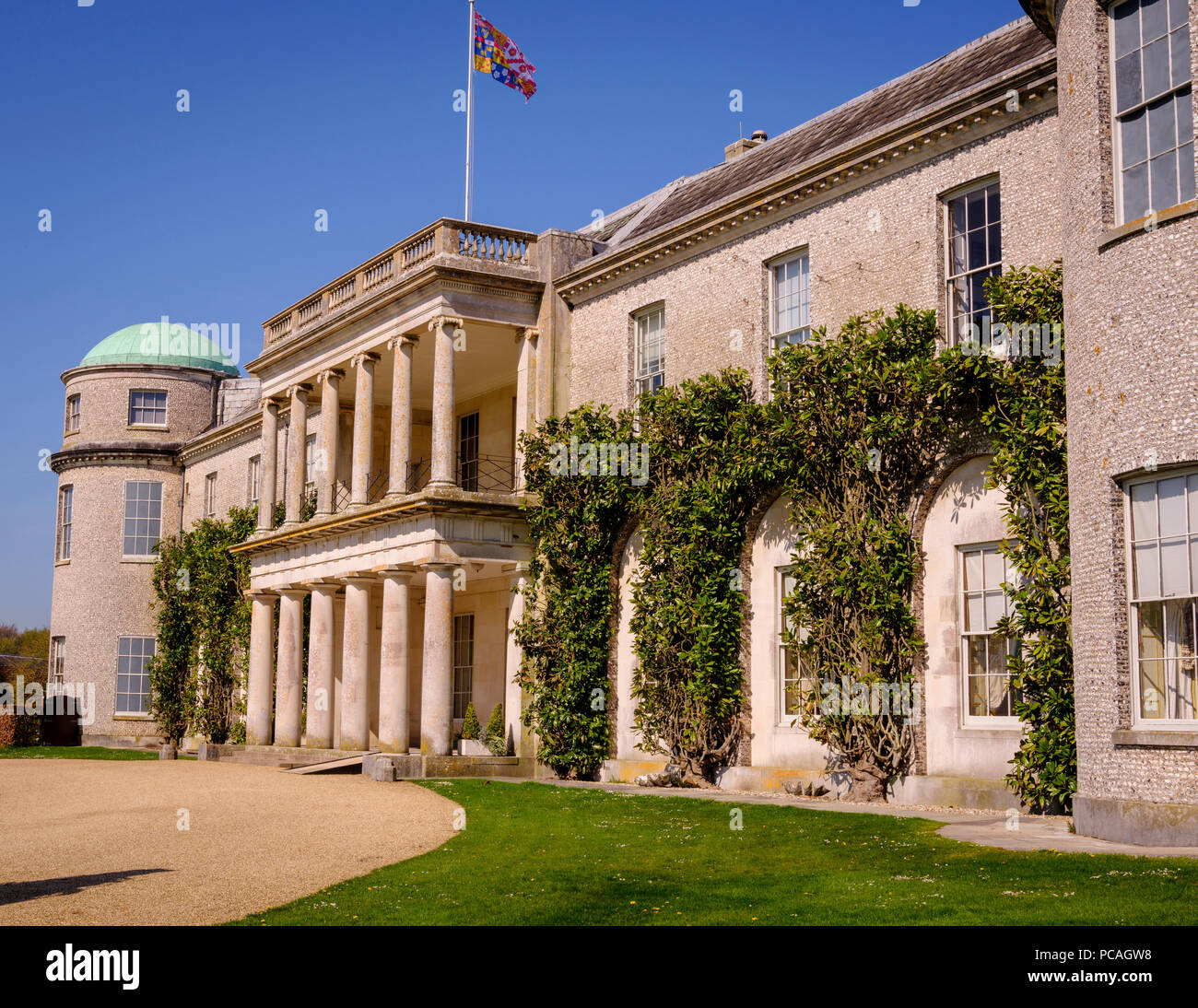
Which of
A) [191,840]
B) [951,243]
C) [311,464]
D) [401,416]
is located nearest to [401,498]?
[401,416]

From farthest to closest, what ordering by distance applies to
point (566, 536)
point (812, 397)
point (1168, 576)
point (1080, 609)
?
point (566, 536), point (812, 397), point (1080, 609), point (1168, 576)

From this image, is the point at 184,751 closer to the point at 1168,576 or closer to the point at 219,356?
the point at 219,356

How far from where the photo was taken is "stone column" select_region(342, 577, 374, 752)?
28562 mm

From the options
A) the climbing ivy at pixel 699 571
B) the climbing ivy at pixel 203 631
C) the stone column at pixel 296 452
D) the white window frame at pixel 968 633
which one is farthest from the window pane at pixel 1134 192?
the climbing ivy at pixel 203 631

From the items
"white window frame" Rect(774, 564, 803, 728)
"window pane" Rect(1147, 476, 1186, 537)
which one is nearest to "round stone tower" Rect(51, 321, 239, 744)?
"white window frame" Rect(774, 564, 803, 728)

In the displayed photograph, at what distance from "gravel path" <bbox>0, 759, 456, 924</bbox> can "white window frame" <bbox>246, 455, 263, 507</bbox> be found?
1669 cm

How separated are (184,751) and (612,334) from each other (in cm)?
2211

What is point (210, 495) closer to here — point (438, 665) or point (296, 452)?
point (296, 452)

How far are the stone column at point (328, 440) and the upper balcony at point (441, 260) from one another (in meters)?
1.32

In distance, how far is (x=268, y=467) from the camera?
3438 centimetres

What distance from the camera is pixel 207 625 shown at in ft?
128

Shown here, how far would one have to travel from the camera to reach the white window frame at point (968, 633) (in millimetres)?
17625

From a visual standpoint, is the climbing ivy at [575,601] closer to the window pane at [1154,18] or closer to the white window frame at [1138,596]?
the white window frame at [1138,596]
